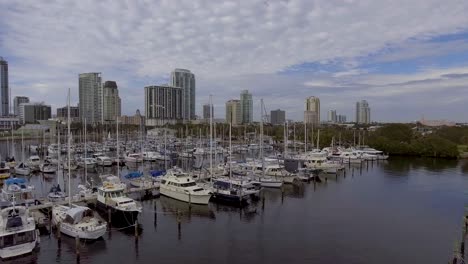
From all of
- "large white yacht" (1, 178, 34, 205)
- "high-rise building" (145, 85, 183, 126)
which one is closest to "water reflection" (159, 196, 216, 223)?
"large white yacht" (1, 178, 34, 205)

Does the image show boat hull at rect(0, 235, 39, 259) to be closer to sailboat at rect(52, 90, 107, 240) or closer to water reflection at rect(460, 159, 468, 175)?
sailboat at rect(52, 90, 107, 240)

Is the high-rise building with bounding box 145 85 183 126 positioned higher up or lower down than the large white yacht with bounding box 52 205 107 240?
higher up

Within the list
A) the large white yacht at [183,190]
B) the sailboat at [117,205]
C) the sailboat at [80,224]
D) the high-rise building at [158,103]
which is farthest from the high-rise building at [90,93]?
the sailboat at [80,224]

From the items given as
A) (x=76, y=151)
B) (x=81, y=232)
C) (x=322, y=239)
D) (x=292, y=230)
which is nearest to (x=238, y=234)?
(x=292, y=230)

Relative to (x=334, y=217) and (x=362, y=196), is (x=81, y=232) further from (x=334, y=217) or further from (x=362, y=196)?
(x=362, y=196)

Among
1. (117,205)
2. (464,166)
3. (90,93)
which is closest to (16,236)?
(117,205)

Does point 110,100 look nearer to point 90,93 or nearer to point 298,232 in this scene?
point 90,93

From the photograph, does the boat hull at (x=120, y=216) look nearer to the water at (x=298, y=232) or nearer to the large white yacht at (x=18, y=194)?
the water at (x=298, y=232)
